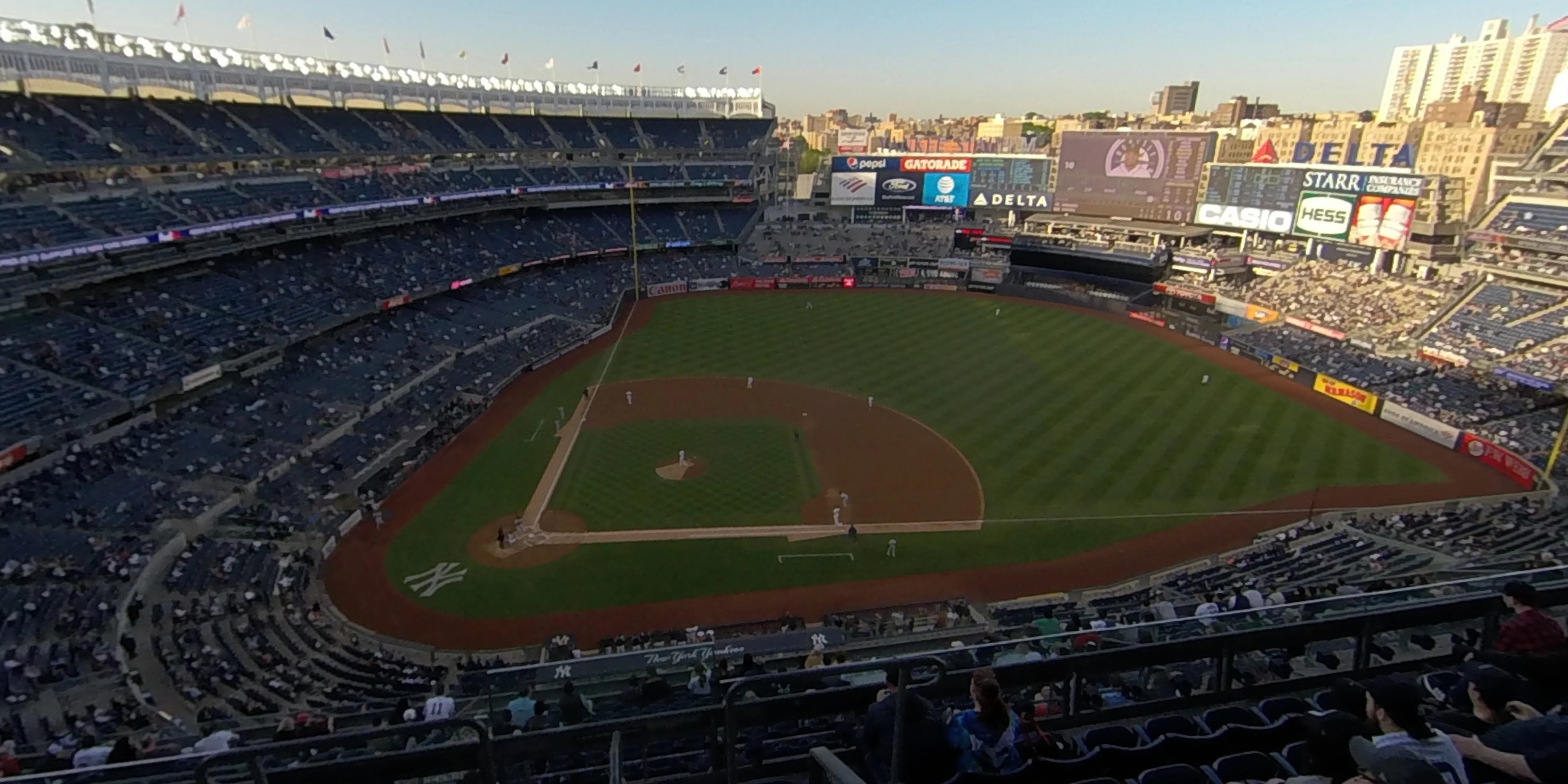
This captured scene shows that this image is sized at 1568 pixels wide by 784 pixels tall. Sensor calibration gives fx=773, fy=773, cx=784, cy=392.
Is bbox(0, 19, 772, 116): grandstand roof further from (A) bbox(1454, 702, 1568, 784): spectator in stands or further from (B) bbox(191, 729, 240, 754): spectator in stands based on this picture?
(A) bbox(1454, 702, 1568, 784): spectator in stands

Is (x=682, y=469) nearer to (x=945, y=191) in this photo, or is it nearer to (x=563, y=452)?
(x=563, y=452)

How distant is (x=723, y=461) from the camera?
1271 inches

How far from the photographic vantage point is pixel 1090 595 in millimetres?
22703

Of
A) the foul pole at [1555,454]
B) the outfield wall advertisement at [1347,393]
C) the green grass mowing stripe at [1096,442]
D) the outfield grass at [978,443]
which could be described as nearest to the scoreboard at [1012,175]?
the outfield grass at [978,443]

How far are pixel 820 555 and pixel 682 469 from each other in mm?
8195

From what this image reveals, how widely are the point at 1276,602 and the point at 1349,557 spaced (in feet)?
34.5

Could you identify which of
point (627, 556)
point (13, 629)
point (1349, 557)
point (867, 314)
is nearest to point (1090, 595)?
point (1349, 557)

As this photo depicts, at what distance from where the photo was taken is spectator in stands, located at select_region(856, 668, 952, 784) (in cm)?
532

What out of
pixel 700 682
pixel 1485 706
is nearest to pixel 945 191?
pixel 700 682

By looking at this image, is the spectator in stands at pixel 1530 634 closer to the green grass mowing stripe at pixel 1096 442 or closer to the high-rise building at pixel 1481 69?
the green grass mowing stripe at pixel 1096 442

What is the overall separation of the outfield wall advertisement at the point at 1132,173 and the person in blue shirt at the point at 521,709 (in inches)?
2636

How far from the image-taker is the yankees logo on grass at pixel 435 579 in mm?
23484

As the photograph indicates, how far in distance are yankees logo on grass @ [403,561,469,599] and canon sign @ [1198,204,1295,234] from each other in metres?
60.3

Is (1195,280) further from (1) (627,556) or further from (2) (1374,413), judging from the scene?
(1) (627,556)
